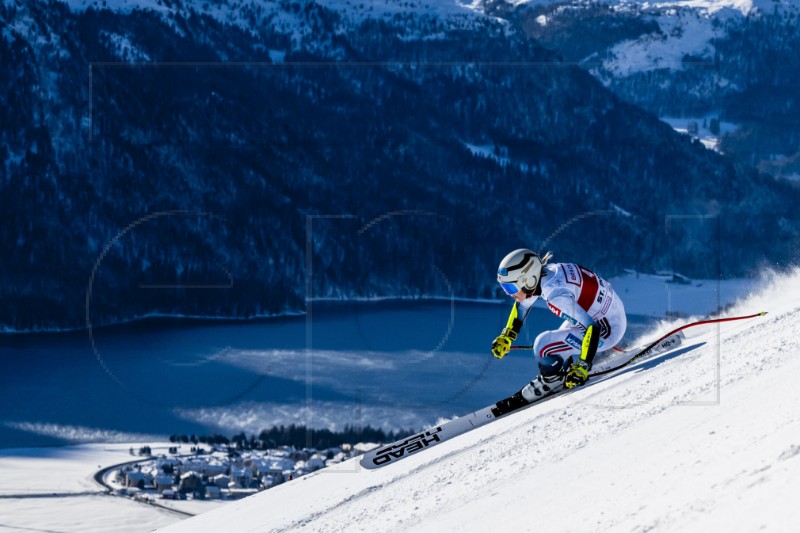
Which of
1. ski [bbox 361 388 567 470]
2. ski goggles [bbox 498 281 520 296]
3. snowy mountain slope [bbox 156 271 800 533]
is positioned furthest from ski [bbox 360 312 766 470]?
ski goggles [bbox 498 281 520 296]

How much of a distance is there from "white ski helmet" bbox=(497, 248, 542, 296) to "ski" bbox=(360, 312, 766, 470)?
1.69 m

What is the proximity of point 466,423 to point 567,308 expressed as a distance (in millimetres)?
2536

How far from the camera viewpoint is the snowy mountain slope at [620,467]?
846 cm

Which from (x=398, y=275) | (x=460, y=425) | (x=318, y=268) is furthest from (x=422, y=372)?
(x=460, y=425)

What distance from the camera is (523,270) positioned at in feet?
51.0

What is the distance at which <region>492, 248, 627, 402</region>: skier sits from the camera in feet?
50.6

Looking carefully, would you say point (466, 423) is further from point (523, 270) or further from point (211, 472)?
point (211, 472)

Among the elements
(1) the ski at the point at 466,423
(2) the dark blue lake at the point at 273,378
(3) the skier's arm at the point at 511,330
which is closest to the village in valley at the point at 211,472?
(2) the dark blue lake at the point at 273,378

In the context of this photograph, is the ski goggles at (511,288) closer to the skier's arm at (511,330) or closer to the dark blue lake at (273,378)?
the skier's arm at (511,330)

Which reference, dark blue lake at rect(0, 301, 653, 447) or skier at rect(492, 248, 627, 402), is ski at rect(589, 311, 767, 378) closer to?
skier at rect(492, 248, 627, 402)

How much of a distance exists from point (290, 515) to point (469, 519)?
3.62 m

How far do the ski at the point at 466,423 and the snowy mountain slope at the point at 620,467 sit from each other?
0.40 meters

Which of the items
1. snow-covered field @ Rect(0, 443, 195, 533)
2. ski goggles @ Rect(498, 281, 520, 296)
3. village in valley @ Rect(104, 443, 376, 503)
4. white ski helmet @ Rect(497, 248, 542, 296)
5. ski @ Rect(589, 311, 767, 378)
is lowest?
snow-covered field @ Rect(0, 443, 195, 533)

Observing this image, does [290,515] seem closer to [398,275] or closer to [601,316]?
[601,316]
